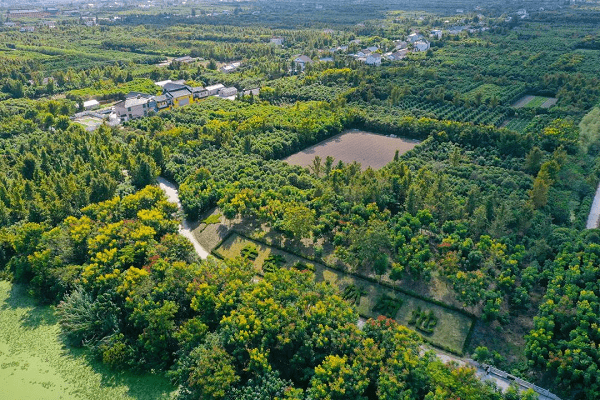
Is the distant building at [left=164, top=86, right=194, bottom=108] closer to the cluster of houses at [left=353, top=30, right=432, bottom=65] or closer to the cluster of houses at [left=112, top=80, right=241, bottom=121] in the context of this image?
the cluster of houses at [left=112, top=80, right=241, bottom=121]

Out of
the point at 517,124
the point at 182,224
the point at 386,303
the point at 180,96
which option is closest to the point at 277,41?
the point at 180,96

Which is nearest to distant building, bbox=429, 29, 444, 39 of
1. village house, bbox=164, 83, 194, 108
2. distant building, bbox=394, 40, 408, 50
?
distant building, bbox=394, 40, 408, 50

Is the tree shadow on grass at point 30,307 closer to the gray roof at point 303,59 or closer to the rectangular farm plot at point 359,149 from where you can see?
the rectangular farm plot at point 359,149

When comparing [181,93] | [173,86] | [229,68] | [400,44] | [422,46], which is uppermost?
[400,44]

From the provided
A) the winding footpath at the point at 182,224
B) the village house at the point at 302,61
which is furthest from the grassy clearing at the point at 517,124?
the village house at the point at 302,61

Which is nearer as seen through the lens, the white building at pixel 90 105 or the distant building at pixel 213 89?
the white building at pixel 90 105

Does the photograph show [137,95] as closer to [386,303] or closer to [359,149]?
[359,149]
